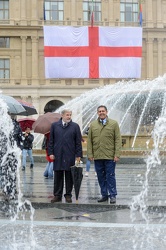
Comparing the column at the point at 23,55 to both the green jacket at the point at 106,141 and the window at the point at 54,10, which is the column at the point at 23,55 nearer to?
the window at the point at 54,10

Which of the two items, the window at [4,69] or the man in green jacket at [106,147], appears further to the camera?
the window at [4,69]

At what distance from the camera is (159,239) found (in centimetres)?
510

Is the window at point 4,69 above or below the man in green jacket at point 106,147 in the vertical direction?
above

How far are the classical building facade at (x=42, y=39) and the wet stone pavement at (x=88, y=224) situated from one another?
35.2m

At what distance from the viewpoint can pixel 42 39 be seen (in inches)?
1757

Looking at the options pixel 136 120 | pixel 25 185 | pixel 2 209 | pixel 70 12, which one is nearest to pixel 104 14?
pixel 70 12

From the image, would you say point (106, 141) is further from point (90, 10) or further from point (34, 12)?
point (90, 10)

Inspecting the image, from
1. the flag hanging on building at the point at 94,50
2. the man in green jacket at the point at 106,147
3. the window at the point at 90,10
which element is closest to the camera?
the man in green jacket at the point at 106,147

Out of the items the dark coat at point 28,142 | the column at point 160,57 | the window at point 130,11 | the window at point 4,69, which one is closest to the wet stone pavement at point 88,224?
the dark coat at point 28,142

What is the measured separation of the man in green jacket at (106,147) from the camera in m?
7.54

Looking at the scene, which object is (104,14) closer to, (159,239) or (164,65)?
(164,65)

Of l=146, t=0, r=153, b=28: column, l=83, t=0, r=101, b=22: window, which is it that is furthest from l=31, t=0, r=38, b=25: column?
l=146, t=0, r=153, b=28: column

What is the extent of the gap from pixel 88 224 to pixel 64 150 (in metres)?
1.92

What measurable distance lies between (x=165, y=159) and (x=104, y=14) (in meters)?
30.6
